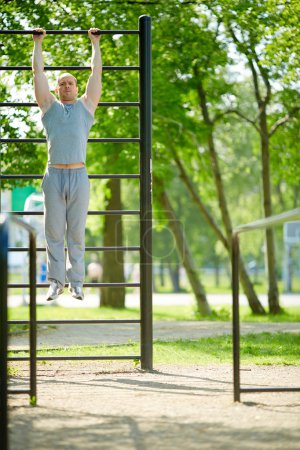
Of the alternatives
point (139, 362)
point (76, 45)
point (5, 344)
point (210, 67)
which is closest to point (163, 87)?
point (210, 67)

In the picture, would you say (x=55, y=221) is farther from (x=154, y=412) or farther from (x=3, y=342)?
(x=3, y=342)

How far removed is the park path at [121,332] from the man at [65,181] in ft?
10.0

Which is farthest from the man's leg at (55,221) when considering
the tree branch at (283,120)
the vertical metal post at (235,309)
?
the tree branch at (283,120)

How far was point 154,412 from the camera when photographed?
15.9 ft

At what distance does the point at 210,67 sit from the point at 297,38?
2.92 metres

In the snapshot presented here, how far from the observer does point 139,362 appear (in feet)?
24.1

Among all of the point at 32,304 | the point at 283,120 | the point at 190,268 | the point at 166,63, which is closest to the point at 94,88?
the point at 32,304

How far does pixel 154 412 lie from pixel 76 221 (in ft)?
5.61

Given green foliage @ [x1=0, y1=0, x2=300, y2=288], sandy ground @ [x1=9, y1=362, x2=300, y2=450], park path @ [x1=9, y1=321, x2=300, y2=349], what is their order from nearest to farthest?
sandy ground @ [x1=9, y1=362, x2=300, y2=450]
park path @ [x1=9, y1=321, x2=300, y2=349]
green foliage @ [x1=0, y1=0, x2=300, y2=288]

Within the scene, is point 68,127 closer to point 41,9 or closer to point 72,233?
point 72,233

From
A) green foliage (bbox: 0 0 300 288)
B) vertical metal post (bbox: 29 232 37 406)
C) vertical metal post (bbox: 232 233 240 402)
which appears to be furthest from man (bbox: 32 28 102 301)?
green foliage (bbox: 0 0 300 288)

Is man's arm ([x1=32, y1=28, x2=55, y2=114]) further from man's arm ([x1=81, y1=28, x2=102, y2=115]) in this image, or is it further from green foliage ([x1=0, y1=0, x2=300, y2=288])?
green foliage ([x1=0, y1=0, x2=300, y2=288])

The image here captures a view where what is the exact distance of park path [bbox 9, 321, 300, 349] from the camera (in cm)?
978

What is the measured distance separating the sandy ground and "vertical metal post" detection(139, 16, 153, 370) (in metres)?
0.29
